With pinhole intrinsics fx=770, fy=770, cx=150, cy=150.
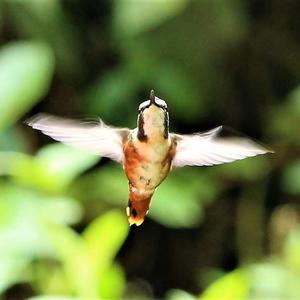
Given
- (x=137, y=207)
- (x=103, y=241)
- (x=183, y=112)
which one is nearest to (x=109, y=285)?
(x=103, y=241)

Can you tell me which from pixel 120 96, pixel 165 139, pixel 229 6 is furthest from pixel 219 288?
pixel 229 6

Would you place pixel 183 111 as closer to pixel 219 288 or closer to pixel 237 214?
pixel 237 214

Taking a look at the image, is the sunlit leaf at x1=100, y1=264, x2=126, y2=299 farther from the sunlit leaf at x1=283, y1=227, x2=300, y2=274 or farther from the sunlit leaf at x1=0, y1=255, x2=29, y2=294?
the sunlit leaf at x1=283, y1=227, x2=300, y2=274

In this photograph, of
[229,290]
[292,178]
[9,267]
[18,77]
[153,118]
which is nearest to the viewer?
[153,118]

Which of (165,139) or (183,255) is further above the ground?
(165,139)

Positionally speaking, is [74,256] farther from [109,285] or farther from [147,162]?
[147,162]

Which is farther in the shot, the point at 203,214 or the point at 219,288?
the point at 203,214
